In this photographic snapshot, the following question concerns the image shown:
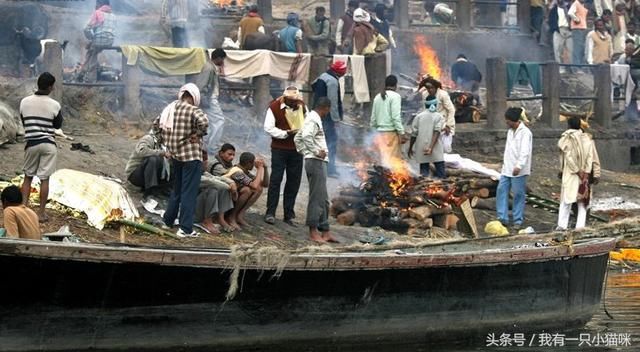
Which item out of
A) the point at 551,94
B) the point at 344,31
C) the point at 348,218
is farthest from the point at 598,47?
the point at 348,218

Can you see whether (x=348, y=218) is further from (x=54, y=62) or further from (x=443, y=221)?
(x=54, y=62)

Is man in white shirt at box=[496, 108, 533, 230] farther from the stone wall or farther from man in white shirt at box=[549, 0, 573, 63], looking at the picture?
man in white shirt at box=[549, 0, 573, 63]

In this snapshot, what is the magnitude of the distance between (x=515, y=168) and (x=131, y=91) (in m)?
5.74

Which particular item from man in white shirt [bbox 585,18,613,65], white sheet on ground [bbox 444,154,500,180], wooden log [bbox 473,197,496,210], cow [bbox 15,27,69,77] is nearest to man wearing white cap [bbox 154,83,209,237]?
wooden log [bbox 473,197,496,210]

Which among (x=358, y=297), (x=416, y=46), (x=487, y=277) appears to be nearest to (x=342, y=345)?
(x=358, y=297)

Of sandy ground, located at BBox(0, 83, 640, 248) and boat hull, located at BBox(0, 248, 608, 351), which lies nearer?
boat hull, located at BBox(0, 248, 608, 351)

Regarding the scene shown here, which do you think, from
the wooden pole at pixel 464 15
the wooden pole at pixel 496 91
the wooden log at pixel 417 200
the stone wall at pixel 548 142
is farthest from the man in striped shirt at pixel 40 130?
the wooden pole at pixel 464 15

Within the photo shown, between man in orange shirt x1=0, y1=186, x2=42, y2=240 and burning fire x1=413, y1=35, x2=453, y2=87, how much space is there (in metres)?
16.2

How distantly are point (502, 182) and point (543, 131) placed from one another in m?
5.74

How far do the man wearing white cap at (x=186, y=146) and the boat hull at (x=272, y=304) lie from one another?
10.5 feet

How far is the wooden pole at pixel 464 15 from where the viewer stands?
28906 mm

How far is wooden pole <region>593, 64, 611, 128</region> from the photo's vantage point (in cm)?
2491

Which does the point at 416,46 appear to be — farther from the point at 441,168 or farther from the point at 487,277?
the point at 487,277

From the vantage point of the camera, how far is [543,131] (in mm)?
23984
